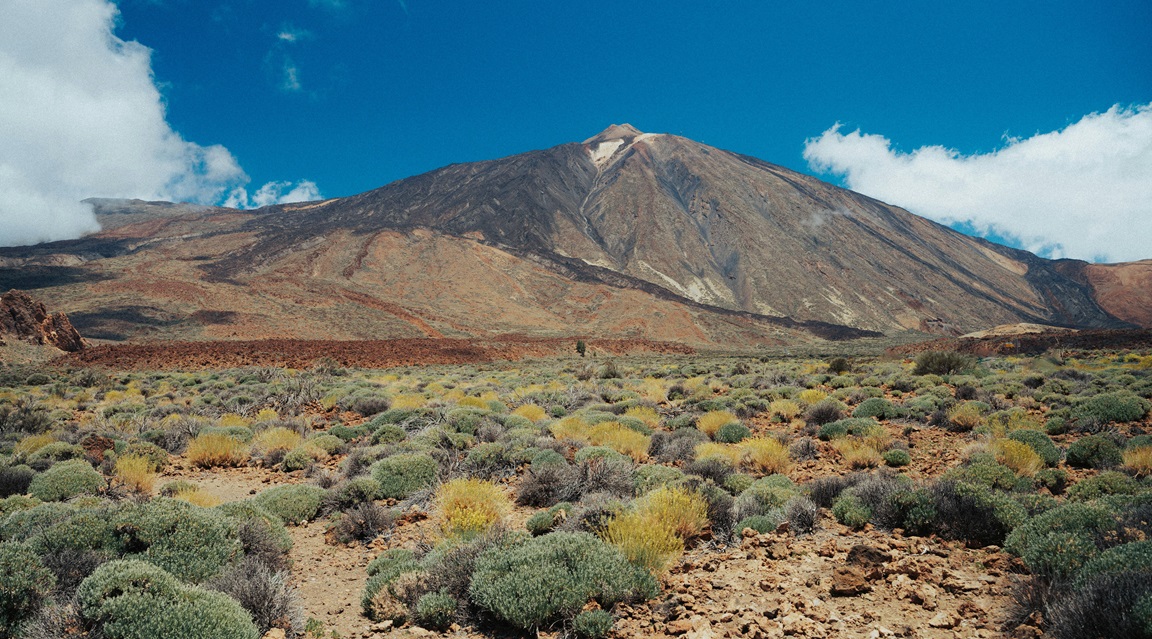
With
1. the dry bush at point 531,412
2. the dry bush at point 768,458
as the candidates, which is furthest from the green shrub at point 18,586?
the dry bush at point 531,412

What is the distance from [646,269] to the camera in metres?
112

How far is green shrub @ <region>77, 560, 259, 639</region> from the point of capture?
11.6ft

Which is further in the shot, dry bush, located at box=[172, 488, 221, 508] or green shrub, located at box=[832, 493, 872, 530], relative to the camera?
dry bush, located at box=[172, 488, 221, 508]

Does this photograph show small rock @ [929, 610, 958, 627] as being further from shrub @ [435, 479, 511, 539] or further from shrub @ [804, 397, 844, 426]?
shrub @ [804, 397, 844, 426]

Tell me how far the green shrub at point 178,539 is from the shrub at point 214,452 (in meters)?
5.49

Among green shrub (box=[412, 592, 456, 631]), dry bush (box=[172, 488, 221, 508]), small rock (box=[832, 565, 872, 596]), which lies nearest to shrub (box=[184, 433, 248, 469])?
dry bush (box=[172, 488, 221, 508])

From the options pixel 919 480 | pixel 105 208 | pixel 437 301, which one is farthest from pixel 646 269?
pixel 105 208

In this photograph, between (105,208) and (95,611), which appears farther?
(105,208)

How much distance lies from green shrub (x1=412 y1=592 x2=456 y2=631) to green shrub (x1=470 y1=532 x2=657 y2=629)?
0.67 ft

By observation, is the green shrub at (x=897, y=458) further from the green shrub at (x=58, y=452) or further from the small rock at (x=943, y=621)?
the green shrub at (x=58, y=452)

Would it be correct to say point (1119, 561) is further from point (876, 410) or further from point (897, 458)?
point (876, 410)

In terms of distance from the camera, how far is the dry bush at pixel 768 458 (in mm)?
8414

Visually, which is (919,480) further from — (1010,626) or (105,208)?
(105,208)

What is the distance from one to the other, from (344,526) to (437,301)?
A: 68.3m
